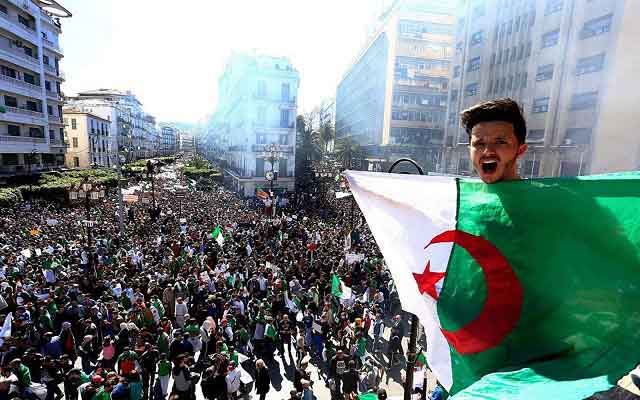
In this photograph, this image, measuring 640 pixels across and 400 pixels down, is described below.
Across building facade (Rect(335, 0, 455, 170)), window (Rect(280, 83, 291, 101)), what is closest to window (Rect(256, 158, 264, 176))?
window (Rect(280, 83, 291, 101))

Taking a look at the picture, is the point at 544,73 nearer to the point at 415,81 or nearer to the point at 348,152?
the point at 415,81

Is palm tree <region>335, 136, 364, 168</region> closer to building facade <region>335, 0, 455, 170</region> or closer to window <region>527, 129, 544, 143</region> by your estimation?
building facade <region>335, 0, 455, 170</region>

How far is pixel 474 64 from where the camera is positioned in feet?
103

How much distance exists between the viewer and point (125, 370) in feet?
19.4

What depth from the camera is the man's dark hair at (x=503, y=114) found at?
1.98 m

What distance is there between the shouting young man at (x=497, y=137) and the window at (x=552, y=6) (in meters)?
28.2

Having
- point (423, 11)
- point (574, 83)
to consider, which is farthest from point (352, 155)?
point (574, 83)

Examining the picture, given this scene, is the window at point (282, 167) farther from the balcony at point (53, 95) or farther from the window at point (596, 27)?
the window at point (596, 27)

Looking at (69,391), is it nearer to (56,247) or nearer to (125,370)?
(125,370)

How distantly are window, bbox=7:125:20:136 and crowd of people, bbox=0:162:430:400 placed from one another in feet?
67.2

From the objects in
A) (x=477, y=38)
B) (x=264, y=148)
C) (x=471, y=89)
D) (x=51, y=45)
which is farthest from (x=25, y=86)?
(x=477, y=38)

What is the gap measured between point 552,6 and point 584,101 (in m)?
7.20

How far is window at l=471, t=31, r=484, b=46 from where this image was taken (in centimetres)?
3103

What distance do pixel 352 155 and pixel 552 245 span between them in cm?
4354
